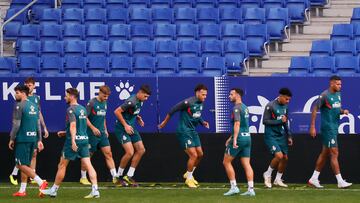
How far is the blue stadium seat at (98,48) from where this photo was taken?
3162 centimetres

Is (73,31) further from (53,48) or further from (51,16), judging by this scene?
(51,16)

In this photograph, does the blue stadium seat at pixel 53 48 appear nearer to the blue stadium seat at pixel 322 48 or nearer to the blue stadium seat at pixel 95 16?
the blue stadium seat at pixel 95 16

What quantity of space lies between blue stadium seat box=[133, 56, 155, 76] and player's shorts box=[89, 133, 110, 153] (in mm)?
5773

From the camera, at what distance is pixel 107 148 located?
24.9 m

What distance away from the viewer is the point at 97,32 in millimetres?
32438

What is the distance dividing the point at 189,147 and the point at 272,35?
23.8 feet

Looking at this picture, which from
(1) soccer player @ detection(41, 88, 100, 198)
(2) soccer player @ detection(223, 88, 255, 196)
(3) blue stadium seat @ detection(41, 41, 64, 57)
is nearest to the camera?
(1) soccer player @ detection(41, 88, 100, 198)

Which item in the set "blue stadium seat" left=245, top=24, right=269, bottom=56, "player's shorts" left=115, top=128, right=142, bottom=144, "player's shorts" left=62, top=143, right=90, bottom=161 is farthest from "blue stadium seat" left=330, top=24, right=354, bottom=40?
"player's shorts" left=62, top=143, right=90, bottom=161

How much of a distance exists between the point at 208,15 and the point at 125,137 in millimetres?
8085

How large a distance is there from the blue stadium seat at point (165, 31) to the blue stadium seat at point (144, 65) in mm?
1242

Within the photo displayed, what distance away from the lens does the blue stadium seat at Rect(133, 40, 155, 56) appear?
31.3 meters

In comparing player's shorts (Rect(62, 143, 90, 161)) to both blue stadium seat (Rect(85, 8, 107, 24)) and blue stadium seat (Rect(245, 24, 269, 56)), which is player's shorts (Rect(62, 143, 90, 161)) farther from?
blue stadium seat (Rect(85, 8, 107, 24))

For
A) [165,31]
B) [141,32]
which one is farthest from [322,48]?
[141,32]

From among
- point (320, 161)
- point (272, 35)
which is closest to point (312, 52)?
point (272, 35)
